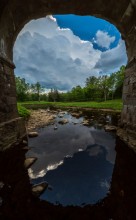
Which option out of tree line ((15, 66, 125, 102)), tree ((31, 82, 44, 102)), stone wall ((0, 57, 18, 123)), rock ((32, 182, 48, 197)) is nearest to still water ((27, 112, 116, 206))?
rock ((32, 182, 48, 197))

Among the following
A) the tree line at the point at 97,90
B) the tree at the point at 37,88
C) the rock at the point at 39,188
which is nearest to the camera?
the rock at the point at 39,188

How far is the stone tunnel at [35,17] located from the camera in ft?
16.4

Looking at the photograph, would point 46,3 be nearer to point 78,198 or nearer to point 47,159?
point 47,159

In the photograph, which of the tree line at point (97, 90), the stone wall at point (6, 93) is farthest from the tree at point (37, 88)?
the stone wall at point (6, 93)

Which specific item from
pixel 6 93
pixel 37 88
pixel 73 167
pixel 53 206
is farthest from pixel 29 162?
pixel 37 88

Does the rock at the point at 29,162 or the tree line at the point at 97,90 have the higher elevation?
the tree line at the point at 97,90

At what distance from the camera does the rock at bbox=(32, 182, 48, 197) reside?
2.83 m

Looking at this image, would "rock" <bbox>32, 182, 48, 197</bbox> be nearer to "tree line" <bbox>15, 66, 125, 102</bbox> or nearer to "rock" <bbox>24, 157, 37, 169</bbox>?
"rock" <bbox>24, 157, 37, 169</bbox>

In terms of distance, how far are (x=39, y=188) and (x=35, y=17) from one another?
7.44 metres

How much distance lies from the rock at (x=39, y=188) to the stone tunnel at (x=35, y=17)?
235cm

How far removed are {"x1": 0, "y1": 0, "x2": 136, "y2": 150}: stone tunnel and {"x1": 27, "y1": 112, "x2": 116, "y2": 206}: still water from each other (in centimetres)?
131

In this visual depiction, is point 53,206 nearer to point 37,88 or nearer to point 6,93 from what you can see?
point 6,93

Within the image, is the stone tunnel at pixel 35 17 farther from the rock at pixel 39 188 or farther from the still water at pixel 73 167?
the rock at pixel 39 188

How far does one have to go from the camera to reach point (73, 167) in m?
4.01
